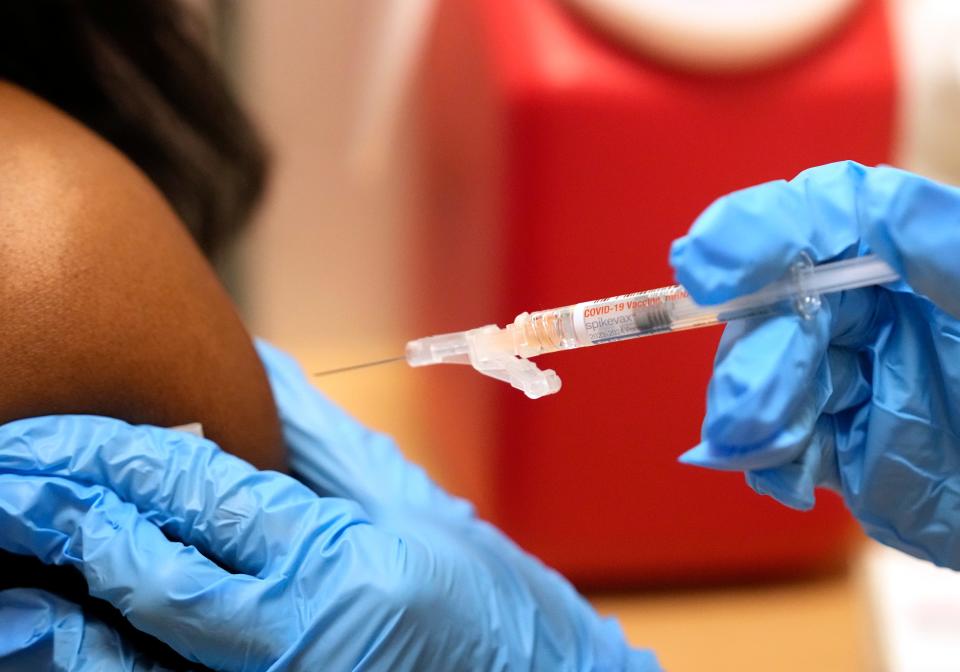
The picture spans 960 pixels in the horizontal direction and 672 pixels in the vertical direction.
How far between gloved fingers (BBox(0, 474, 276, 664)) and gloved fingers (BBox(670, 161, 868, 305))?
335 millimetres

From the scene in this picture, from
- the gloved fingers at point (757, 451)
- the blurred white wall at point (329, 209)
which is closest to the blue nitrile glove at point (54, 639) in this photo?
the gloved fingers at point (757, 451)

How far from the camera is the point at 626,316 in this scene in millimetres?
656

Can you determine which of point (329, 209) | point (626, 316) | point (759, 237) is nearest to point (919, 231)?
point (759, 237)

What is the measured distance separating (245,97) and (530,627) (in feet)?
3.74

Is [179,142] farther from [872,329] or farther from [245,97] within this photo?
[872,329]

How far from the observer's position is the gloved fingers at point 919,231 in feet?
1.77

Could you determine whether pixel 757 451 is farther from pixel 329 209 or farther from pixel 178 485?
pixel 329 209

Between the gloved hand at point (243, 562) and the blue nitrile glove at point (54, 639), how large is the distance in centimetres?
4

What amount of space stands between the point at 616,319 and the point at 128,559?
34 cm

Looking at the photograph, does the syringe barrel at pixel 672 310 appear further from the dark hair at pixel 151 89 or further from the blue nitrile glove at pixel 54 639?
the dark hair at pixel 151 89

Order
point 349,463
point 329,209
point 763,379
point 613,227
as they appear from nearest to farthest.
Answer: point 763,379
point 349,463
point 613,227
point 329,209

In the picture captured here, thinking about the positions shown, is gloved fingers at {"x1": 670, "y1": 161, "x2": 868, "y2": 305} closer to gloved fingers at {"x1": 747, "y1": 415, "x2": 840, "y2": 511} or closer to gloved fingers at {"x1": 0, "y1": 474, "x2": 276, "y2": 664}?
gloved fingers at {"x1": 747, "y1": 415, "x2": 840, "y2": 511}

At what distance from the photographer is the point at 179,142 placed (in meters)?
1.05

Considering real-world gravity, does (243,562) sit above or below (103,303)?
below
